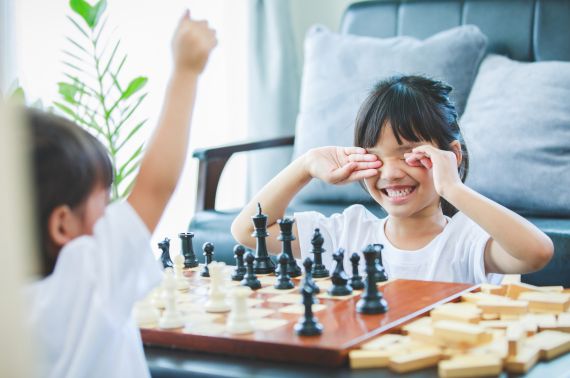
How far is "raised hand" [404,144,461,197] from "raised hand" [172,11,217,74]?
81 cm

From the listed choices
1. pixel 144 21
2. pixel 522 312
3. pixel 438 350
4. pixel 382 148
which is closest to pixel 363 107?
pixel 382 148

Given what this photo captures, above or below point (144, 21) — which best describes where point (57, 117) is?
below

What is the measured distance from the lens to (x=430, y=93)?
201 cm

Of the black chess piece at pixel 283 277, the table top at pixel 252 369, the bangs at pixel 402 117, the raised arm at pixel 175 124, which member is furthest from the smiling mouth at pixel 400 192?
the raised arm at pixel 175 124

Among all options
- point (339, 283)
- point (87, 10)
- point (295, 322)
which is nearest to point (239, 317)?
point (295, 322)

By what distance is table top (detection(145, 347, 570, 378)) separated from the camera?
112 cm

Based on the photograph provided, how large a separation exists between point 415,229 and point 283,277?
1.66ft

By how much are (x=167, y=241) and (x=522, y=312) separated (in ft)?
2.83

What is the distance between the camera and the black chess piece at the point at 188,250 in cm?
191

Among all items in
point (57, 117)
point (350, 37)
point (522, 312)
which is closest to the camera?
point (57, 117)

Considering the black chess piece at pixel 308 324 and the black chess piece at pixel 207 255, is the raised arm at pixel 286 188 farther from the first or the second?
the black chess piece at pixel 308 324

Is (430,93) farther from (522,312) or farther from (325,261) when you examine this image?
(522,312)

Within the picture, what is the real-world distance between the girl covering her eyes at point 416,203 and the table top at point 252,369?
1.90 feet

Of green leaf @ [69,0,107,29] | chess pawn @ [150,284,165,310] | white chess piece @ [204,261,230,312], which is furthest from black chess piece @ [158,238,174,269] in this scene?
green leaf @ [69,0,107,29]
